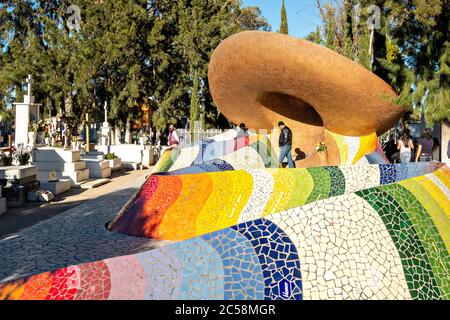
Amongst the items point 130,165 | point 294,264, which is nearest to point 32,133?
point 130,165

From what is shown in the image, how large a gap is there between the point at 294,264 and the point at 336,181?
11.3 ft

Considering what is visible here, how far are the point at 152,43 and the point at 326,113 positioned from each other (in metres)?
19.4

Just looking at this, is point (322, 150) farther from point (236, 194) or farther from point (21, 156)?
point (21, 156)

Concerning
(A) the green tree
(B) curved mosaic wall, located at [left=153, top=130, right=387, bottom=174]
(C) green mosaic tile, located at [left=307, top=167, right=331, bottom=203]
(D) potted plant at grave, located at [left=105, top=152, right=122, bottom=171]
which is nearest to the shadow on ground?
(C) green mosaic tile, located at [left=307, top=167, right=331, bottom=203]

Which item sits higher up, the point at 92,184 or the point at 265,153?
the point at 265,153

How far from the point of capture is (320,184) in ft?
21.2

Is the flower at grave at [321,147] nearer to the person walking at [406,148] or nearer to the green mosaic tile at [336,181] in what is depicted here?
the person walking at [406,148]

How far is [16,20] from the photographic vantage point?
32469 mm

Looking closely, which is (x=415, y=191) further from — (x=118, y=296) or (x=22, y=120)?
(x=22, y=120)

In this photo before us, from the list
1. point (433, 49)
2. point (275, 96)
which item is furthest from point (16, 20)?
point (433, 49)

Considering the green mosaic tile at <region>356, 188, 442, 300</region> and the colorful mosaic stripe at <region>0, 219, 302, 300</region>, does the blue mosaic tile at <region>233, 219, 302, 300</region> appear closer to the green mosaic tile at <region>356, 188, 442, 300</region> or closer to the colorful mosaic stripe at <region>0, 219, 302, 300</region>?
the colorful mosaic stripe at <region>0, 219, 302, 300</region>

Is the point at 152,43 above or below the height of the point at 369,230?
above

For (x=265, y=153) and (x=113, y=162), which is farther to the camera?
(x=113, y=162)

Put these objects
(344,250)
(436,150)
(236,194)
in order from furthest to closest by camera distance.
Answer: (436,150)
(236,194)
(344,250)
